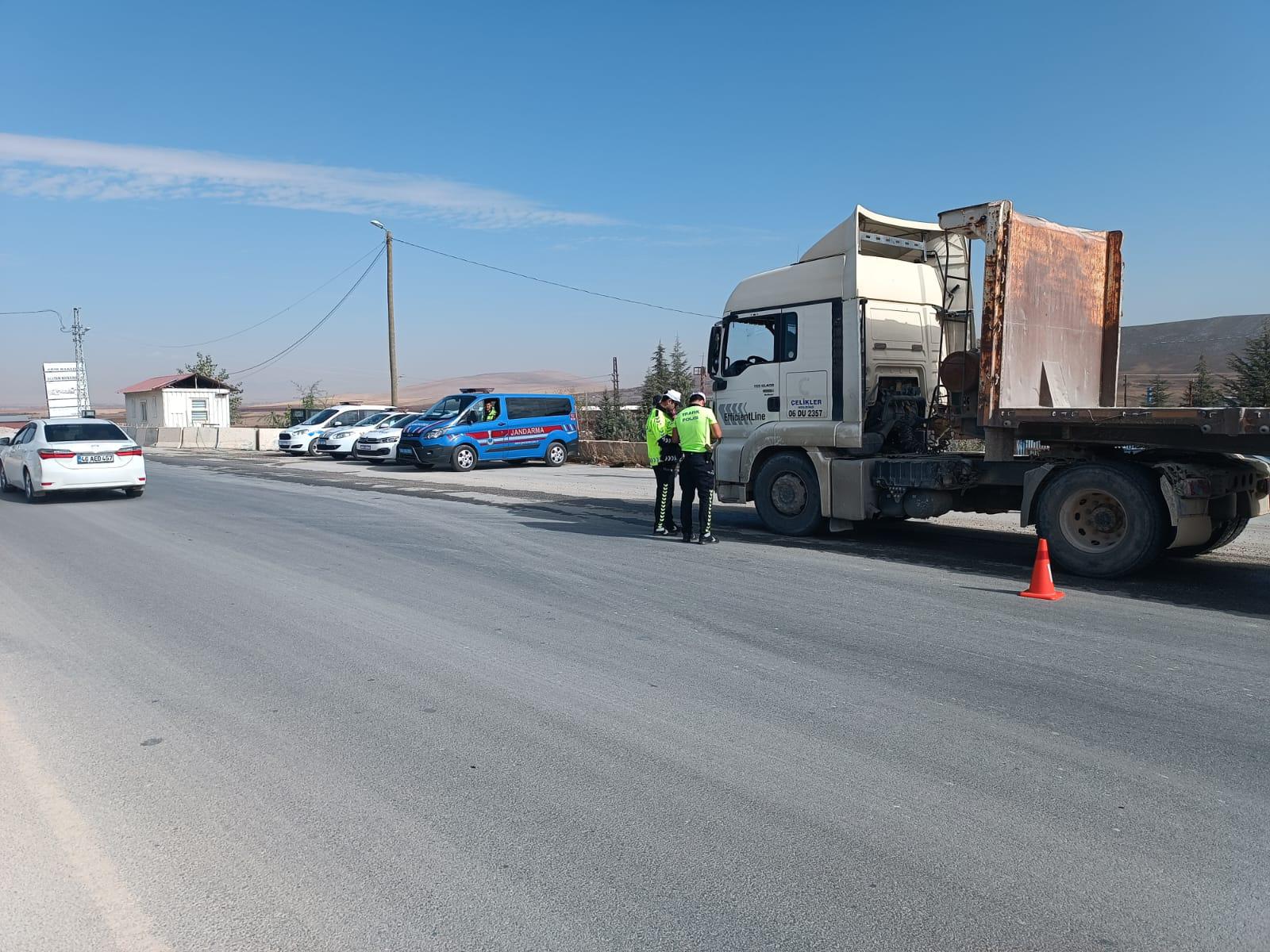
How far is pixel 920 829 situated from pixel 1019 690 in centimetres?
196

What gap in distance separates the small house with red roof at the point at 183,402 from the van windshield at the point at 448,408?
2978cm

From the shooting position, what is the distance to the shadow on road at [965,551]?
305 inches

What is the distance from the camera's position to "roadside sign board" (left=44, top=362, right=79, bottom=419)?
161 ft

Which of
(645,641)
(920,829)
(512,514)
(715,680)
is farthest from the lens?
(512,514)

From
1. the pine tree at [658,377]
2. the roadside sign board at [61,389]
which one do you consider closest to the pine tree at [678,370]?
the pine tree at [658,377]

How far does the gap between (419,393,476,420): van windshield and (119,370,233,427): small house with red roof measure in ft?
97.7

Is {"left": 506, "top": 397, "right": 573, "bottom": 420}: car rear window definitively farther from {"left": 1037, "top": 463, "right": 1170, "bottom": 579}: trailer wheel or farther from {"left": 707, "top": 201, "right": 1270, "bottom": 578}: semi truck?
{"left": 1037, "top": 463, "right": 1170, "bottom": 579}: trailer wheel

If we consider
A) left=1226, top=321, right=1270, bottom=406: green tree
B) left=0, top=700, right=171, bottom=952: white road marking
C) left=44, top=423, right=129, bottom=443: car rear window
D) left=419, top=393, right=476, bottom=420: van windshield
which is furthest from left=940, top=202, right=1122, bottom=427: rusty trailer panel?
left=1226, top=321, right=1270, bottom=406: green tree

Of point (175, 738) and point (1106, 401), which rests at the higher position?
point (1106, 401)

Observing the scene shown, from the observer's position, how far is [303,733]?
4.66 m

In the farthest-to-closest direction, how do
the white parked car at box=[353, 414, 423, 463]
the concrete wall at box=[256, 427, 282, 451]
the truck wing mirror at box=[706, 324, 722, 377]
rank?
the concrete wall at box=[256, 427, 282, 451], the white parked car at box=[353, 414, 423, 463], the truck wing mirror at box=[706, 324, 722, 377]

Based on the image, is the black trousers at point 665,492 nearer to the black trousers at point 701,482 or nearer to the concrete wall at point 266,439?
the black trousers at point 701,482

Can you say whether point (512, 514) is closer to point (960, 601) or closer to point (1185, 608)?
point (960, 601)

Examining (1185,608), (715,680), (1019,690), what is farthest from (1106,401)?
(715,680)
